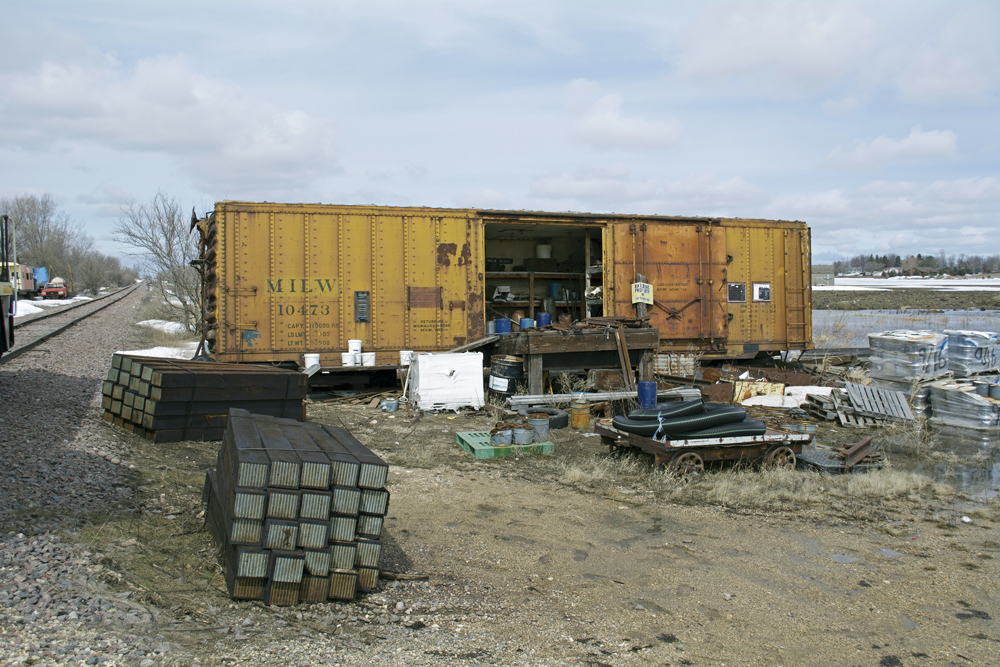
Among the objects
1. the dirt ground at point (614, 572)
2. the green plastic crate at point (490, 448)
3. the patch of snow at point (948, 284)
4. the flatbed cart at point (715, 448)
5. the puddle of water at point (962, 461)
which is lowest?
the puddle of water at point (962, 461)

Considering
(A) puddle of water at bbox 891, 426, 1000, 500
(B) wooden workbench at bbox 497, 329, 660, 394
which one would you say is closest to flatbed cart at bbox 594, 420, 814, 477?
(A) puddle of water at bbox 891, 426, 1000, 500

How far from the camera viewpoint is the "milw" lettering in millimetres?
12148

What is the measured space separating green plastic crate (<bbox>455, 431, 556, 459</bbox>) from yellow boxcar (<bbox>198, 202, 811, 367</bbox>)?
4.21 m

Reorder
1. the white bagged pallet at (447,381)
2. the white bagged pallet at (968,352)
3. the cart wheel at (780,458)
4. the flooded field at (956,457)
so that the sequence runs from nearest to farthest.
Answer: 1. the cart wheel at (780,458)
2. the flooded field at (956,457)
3. the white bagged pallet at (447,381)
4. the white bagged pallet at (968,352)

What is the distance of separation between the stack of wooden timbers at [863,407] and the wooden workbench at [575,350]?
3.16m

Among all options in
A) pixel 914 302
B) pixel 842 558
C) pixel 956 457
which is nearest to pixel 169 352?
pixel 842 558

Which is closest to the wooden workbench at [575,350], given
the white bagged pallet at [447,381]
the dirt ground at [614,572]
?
the white bagged pallet at [447,381]

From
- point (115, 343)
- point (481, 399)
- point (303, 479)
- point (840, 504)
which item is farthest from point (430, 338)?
point (115, 343)

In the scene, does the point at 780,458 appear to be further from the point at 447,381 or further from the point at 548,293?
the point at 548,293

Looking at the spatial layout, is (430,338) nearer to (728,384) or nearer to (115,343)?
(728,384)

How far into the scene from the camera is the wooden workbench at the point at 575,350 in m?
11.1

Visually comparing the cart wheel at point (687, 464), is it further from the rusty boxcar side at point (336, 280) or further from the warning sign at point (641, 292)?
the warning sign at point (641, 292)

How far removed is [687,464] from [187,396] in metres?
5.86

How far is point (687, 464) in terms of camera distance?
7363mm
